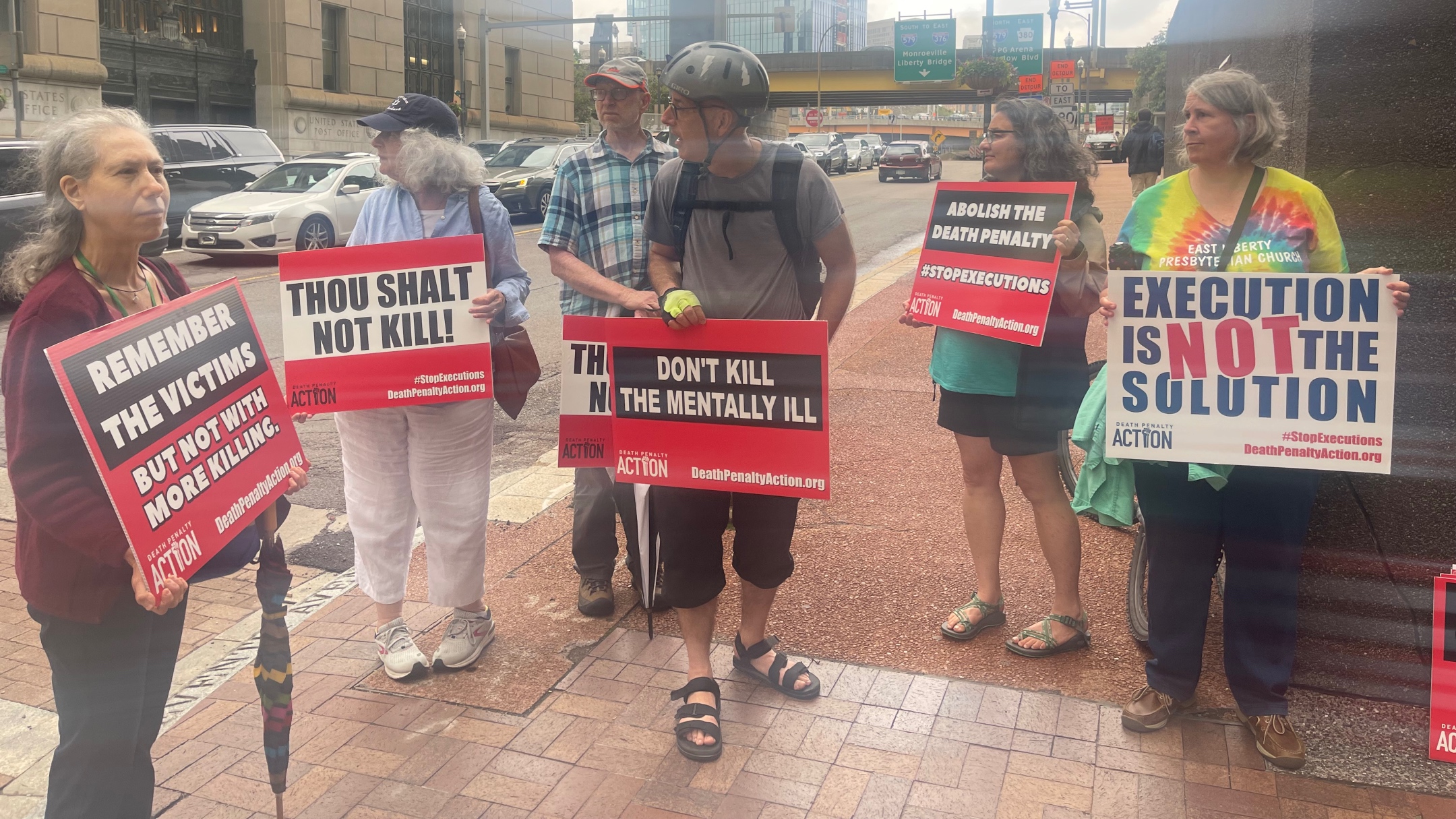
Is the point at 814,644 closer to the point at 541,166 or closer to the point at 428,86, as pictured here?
the point at 541,166

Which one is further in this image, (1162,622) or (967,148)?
(967,148)

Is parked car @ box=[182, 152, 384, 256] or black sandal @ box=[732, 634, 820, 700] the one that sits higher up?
parked car @ box=[182, 152, 384, 256]

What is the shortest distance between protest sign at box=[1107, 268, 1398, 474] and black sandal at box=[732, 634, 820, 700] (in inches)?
45.2

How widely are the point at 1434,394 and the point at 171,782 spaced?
12.3 ft

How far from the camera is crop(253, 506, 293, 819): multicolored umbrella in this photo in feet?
8.89

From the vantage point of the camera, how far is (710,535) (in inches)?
134

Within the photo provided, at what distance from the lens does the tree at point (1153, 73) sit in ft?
27.9

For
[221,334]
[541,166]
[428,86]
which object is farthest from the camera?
[428,86]

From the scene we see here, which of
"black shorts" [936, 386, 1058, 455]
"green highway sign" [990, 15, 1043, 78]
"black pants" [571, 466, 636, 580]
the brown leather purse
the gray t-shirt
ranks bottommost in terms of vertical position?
"black pants" [571, 466, 636, 580]

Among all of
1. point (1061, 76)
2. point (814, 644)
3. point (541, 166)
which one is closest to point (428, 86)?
point (541, 166)

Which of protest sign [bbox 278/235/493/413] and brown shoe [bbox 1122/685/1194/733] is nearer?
brown shoe [bbox 1122/685/1194/733]

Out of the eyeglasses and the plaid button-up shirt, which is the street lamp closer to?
the eyeglasses

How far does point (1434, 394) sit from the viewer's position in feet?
11.3

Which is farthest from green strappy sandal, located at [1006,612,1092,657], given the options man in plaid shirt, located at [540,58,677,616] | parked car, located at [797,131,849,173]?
parked car, located at [797,131,849,173]
